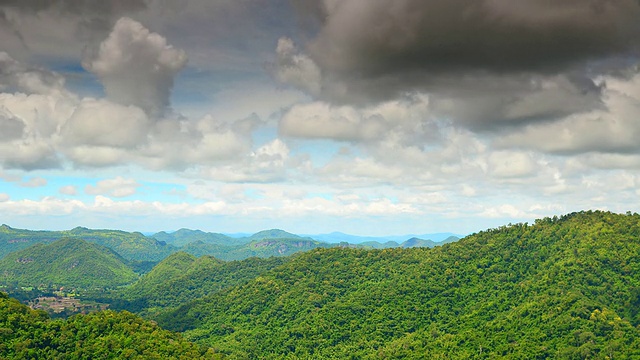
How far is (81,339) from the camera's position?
318ft

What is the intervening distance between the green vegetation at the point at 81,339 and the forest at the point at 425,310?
263mm

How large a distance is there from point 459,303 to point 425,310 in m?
10.6

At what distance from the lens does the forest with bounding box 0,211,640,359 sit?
10100 centimetres

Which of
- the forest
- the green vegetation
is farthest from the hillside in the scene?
the green vegetation

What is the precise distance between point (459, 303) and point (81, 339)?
10245 centimetres

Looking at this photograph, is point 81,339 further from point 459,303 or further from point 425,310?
point 459,303

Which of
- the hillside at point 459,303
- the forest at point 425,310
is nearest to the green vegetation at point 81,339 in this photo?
the forest at point 425,310

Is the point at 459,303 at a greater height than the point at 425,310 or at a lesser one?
greater

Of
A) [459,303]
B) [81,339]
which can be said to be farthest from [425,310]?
[81,339]

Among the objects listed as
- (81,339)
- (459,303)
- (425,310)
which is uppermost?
(459,303)

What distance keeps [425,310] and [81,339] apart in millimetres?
93398

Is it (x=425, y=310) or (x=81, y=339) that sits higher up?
(x=425, y=310)

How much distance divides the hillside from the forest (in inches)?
14.9

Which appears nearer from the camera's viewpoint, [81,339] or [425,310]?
[81,339]
